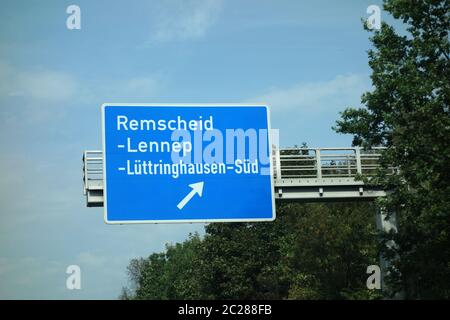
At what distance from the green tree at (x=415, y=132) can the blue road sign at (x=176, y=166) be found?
20.1ft

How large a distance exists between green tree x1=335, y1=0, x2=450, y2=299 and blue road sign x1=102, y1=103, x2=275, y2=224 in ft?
20.1

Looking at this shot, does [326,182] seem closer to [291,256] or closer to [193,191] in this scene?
[193,191]

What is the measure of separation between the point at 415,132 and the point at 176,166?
9.34 m

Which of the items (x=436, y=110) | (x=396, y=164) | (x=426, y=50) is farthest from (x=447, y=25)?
(x=396, y=164)

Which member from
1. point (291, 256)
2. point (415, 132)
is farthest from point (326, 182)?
point (291, 256)

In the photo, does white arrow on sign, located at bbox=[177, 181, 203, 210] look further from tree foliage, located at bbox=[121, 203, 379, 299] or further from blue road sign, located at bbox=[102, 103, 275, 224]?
tree foliage, located at bbox=[121, 203, 379, 299]

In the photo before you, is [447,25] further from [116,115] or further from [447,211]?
[116,115]

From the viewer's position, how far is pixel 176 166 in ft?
87.8

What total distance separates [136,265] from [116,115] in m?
160

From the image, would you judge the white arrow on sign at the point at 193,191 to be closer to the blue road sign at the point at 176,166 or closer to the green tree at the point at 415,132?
the blue road sign at the point at 176,166

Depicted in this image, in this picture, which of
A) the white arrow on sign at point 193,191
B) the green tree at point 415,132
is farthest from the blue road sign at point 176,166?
the green tree at point 415,132

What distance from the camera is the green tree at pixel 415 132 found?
95.5 feet

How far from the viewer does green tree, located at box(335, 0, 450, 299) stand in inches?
1145

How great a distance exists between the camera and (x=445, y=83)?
99.1ft
